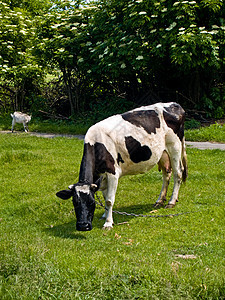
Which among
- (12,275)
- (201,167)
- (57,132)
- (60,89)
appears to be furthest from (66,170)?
(60,89)

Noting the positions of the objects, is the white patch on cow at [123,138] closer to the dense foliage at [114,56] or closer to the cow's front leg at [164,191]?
the cow's front leg at [164,191]

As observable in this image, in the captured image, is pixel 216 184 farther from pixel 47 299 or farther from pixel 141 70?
pixel 141 70

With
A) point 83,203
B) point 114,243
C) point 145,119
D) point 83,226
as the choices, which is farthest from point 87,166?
point 145,119

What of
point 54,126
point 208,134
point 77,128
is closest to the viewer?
point 208,134

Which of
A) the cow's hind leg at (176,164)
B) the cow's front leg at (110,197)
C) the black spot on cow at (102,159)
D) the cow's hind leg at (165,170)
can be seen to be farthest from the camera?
the cow's hind leg at (165,170)

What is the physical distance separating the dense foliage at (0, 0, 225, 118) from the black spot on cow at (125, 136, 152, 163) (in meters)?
7.80

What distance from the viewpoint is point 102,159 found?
23.5 ft

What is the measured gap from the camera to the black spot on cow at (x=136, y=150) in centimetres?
761

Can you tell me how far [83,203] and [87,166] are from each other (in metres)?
0.72

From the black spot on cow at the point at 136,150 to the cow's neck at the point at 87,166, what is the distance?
783mm

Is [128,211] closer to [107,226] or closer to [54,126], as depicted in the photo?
[107,226]

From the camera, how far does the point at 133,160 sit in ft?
25.2

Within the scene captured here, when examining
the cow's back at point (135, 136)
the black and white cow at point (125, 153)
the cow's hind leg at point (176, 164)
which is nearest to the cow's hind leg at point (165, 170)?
the black and white cow at point (125, 153)

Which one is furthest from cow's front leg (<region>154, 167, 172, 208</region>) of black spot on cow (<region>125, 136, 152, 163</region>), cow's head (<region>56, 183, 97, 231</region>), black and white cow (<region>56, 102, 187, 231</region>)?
cow's head (<region>56, 183, 97, 231</region>)
